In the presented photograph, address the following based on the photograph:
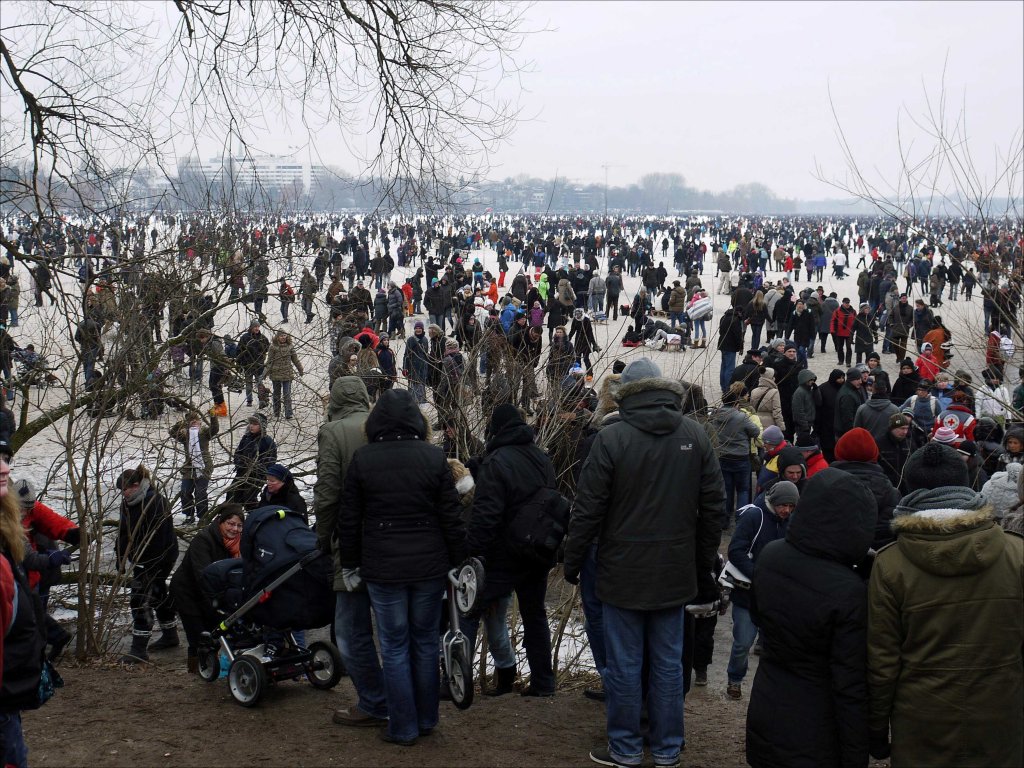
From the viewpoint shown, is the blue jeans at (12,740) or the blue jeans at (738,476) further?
the blue jeans at (738,476)

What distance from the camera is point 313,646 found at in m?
5.84

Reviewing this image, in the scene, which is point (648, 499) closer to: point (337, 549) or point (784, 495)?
point (337, 549)

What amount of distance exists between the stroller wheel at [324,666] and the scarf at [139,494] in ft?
6.85

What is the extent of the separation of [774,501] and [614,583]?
2336 mm

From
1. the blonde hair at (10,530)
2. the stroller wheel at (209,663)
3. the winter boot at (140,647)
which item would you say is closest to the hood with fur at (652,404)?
the blonde hair at (10,530)

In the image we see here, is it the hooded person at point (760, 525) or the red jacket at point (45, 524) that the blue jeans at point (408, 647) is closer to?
the hooded person at point (760, 525)

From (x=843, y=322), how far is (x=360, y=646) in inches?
699

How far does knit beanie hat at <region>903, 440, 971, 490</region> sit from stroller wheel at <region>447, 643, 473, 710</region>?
2.34 meters

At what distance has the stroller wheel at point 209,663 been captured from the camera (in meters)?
6.01

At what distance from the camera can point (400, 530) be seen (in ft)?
15.0

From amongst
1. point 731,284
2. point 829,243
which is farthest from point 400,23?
point 829,243

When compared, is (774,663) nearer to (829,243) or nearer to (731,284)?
(731,284)

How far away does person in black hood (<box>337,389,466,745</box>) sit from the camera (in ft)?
14.9

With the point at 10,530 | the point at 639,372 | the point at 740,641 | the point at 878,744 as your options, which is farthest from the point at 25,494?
the point at 878,744
